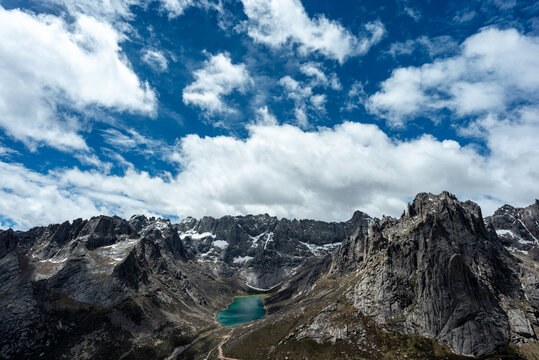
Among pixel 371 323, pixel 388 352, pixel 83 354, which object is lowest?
pixel 83 354

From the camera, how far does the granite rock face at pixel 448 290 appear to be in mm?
106812

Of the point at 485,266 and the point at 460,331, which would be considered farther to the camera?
the point at 485,266

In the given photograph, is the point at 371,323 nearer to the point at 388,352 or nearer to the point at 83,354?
the point at 388,352

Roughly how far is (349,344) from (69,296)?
192 m

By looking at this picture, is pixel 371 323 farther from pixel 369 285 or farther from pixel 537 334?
pixel 537 334

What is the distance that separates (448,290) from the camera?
115 meters

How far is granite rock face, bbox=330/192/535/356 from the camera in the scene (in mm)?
106812

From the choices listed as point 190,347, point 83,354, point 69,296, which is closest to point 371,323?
point 190,347

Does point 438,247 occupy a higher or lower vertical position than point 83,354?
higher

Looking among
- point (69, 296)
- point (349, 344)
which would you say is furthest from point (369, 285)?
point (69, 296)

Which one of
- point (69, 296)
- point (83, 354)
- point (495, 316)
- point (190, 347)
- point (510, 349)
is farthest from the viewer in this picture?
point (69, 296)

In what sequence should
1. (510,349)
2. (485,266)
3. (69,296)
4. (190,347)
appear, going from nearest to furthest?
(510,349)
(485,266)
(190,347)
(69,296)

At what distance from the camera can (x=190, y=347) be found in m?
173

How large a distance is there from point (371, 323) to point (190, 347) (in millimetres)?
111165
